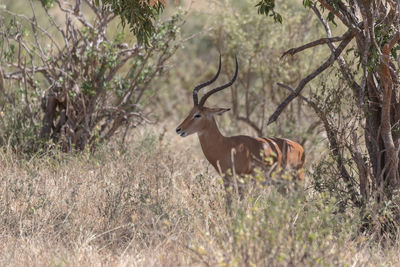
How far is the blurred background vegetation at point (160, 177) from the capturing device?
14.0 feet

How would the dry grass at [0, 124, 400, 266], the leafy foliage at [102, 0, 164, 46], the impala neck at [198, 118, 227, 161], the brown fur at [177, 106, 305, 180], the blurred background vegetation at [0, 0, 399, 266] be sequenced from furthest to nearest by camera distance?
the impala neck at [198, 118, 227, 161]
the brown fur at [177, 106, 305, 180]
the leafy foliage at [102, 0, 164, 46]
the blurred background vegetation at [0, 0, 399, 266]
the dry grass at [0, 124, 400, 266]

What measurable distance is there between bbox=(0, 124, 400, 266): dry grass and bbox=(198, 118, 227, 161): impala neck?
1.18 ft

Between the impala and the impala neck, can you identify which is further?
the impala neck

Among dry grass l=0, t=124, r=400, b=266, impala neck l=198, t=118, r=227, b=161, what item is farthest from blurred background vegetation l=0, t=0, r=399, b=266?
impala neck l=198, t=118, r=227, b=161

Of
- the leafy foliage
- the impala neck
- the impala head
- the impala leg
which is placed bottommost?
the impala leg

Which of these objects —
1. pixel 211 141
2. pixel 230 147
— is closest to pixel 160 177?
pixel 211 141

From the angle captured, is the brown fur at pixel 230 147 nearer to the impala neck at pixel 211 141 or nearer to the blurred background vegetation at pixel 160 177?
the impala neck at pixel 211 141

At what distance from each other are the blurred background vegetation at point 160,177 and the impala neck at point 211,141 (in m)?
0.30

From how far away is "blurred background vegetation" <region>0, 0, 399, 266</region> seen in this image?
14.0 feet

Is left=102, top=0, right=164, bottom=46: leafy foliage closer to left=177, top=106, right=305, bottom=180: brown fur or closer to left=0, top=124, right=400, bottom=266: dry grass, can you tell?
left=0, top=124, right=400, bottom=266: dry grass

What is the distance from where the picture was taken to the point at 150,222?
18.6ft

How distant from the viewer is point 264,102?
11.3 m

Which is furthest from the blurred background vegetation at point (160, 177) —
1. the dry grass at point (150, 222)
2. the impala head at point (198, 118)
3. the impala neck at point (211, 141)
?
the impala head at point (198, 118)

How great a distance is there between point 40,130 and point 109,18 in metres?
1.75
